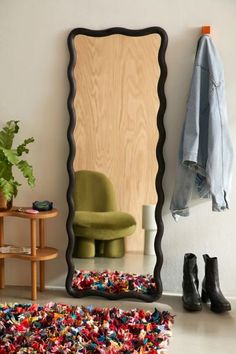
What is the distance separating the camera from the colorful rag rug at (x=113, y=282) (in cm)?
356

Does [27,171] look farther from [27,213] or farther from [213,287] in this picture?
[213,287]

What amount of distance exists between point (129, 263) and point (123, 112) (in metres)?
0.97

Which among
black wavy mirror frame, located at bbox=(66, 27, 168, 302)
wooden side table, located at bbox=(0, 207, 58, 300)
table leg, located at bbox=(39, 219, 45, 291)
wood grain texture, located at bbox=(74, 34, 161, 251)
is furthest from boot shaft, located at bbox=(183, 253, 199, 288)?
table leg, located at bbox=(39, 219, 45, 291)

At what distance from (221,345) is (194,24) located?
6.39 feet

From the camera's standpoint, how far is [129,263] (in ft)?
11.7

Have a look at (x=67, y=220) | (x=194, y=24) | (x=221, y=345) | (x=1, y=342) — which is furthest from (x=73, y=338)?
(x=194, y=24)

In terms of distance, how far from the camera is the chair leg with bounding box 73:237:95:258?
3.58m

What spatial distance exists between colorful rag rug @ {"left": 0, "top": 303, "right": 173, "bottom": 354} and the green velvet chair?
0.43m

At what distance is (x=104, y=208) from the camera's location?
3557 millimetres

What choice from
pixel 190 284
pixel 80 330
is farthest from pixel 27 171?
pixel 190 284

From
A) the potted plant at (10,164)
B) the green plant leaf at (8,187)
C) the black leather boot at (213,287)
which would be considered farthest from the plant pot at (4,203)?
the black leather boot at (213,287)

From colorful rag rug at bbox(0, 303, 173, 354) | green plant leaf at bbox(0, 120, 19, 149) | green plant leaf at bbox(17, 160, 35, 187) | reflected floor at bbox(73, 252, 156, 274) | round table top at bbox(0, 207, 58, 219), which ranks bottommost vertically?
colorful rag rug at bbox(0, 303, 173, 354)

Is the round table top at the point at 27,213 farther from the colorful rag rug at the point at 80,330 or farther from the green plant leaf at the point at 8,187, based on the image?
the colorful rag rug at the point at 80,330

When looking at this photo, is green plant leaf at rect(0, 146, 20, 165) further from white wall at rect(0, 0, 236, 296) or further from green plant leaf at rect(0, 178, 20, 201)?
white wall at rect(0, 0, 236, 296)
